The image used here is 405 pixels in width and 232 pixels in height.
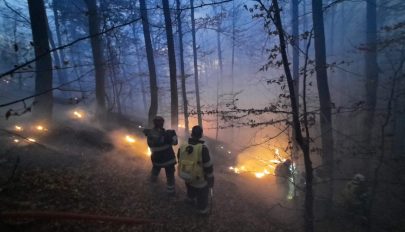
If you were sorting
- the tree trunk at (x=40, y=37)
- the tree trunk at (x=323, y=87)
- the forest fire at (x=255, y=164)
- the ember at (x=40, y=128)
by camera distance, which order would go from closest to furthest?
the tree trunk at (x=323, y=87) → the tree trunk at (x=40, y=37) → the ember at (x=40, y=128) → the forest fire at (x=255, y=164)

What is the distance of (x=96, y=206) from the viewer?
6.48 meters

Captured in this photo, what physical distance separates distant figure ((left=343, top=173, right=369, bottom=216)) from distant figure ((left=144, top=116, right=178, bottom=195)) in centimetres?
607

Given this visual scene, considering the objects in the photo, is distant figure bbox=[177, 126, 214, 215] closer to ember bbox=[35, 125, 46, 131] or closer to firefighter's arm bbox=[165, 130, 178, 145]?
firefighter's arm bbox=[165, 130, 178, 145]

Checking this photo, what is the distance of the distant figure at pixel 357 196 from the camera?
9359mm

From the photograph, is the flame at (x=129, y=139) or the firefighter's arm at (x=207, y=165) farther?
the flame at (x=129, y=139)

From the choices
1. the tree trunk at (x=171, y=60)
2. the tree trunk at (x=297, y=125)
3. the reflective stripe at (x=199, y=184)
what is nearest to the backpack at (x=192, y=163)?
the reflective stripe at (x=199, y=184)

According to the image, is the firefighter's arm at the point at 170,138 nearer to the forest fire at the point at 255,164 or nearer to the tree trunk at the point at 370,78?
the forest fire at the point at 255,164

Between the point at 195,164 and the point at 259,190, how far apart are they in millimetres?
6161

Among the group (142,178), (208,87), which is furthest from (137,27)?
(142,178)

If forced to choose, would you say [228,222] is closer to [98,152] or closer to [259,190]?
[259,190]

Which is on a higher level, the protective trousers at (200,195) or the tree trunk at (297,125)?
the tree trunk at (297,125)

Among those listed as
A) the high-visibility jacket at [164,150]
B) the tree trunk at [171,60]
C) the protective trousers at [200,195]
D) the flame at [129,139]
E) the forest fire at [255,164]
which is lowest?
the forest fire at [255,164]

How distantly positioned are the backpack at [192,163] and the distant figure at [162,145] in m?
0.83

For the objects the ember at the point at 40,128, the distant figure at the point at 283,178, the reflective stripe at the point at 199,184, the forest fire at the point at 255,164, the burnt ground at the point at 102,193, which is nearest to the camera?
the burnt ground at the point at 102,193
